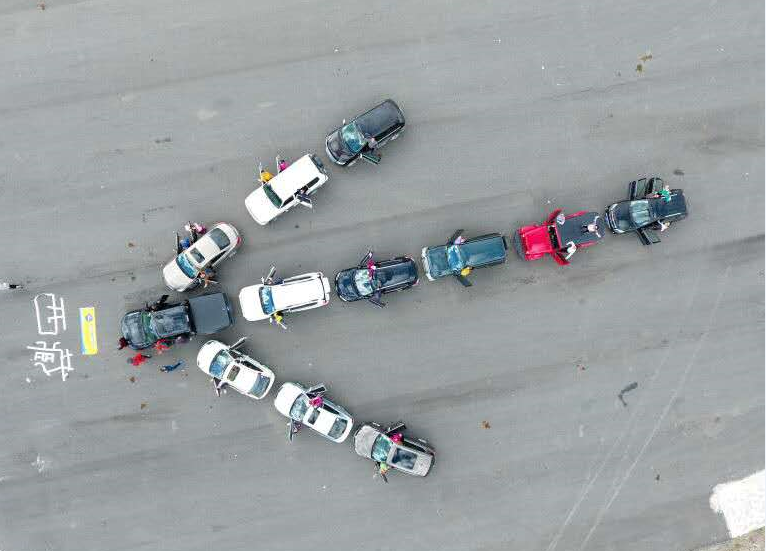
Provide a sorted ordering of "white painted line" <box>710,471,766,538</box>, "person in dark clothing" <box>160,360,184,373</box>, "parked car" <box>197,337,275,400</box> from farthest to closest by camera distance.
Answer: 1. "white painted line" <box>710,471,766,538</box>
2. "person in dark clothing" <box>160,360,184,373</box>
3. "parked car" <box>197,337,275,400</box>

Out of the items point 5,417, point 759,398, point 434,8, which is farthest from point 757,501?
point 5,417

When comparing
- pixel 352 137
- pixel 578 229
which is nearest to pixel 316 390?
pixel 352 137

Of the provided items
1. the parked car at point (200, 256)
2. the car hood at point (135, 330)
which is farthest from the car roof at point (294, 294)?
the car hood at point (135, 330)

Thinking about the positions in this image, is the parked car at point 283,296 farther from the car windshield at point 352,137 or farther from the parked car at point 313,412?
the car windshield at point 352,137

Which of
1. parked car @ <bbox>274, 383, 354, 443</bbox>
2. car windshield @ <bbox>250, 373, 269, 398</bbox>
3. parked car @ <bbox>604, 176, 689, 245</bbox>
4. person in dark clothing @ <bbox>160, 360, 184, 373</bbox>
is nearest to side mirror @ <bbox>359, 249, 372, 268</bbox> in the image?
parked car @ <bbox>274, 383, 354, 443</bbox>

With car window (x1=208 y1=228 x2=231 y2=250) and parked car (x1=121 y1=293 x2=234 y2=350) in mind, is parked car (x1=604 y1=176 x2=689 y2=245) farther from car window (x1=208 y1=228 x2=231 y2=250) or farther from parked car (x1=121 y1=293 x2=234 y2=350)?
parked car (x1=121 y1=293 x2=234 y2=350)

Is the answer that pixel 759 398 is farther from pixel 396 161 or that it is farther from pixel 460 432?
pixel 396 161
